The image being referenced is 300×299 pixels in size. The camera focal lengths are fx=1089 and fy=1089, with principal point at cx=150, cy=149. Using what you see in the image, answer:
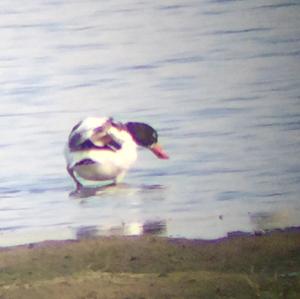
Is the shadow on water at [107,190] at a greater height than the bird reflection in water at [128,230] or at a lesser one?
greater

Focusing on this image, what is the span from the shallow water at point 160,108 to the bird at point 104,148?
2cm

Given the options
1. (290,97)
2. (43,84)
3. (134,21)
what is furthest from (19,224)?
(290,97)

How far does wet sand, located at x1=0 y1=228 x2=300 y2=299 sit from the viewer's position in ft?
9.41

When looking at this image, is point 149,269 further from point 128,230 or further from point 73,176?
point 73,176

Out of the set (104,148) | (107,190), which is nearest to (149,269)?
(107,190)

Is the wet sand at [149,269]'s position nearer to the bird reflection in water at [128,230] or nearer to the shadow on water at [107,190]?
the bird reflection in water at [128,230]

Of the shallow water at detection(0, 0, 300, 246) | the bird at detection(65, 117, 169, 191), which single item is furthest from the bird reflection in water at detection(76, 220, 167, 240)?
the bird at detection(65, 117, 169, 191)

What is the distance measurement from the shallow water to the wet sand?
0.04 meters

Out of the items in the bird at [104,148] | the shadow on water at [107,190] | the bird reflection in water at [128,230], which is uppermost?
the bird at [104,148]

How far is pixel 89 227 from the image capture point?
289cm

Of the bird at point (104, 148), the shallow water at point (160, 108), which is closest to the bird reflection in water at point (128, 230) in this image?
the shallow water at point (160, 108)

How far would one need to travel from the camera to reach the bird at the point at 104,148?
288cm

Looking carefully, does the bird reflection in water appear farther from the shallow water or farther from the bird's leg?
the bird's leg

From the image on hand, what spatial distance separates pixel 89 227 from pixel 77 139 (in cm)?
24
